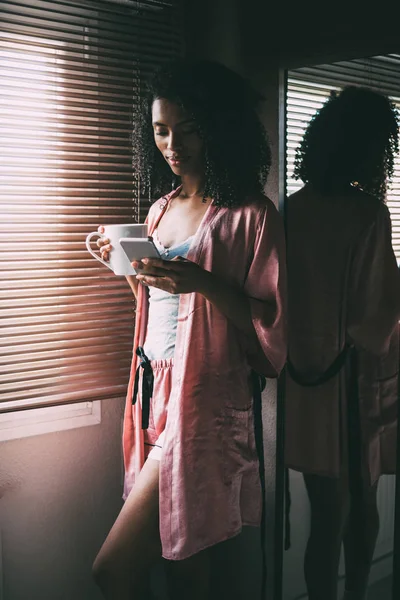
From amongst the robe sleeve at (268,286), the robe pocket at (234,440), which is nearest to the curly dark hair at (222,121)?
the robe sleeve at (268,286)

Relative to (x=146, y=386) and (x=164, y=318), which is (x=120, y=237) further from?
(x=146, y=386)

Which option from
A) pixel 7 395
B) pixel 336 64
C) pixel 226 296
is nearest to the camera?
pixel 226 296

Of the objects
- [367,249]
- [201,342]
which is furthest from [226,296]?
[367,249]

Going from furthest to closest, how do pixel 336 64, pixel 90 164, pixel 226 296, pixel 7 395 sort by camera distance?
pixel 90 164 < pixel 7 395 < pixel 336 64 < pixel 226 296

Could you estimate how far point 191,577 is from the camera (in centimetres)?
162

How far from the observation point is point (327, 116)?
5.34 ft

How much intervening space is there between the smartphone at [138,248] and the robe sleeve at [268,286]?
24 cm

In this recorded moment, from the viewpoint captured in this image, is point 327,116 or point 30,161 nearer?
point 327,116

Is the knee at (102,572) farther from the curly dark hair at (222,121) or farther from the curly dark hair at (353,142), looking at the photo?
the curly dark hair at (353,142)

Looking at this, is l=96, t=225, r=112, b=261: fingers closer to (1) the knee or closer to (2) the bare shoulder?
(2) the bare shoulder

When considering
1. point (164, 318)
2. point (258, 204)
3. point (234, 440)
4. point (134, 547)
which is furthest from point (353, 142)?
point (134, 547)

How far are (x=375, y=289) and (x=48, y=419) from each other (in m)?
0.97

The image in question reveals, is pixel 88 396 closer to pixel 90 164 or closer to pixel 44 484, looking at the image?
pixel 44 484

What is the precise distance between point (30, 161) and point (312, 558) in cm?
127
